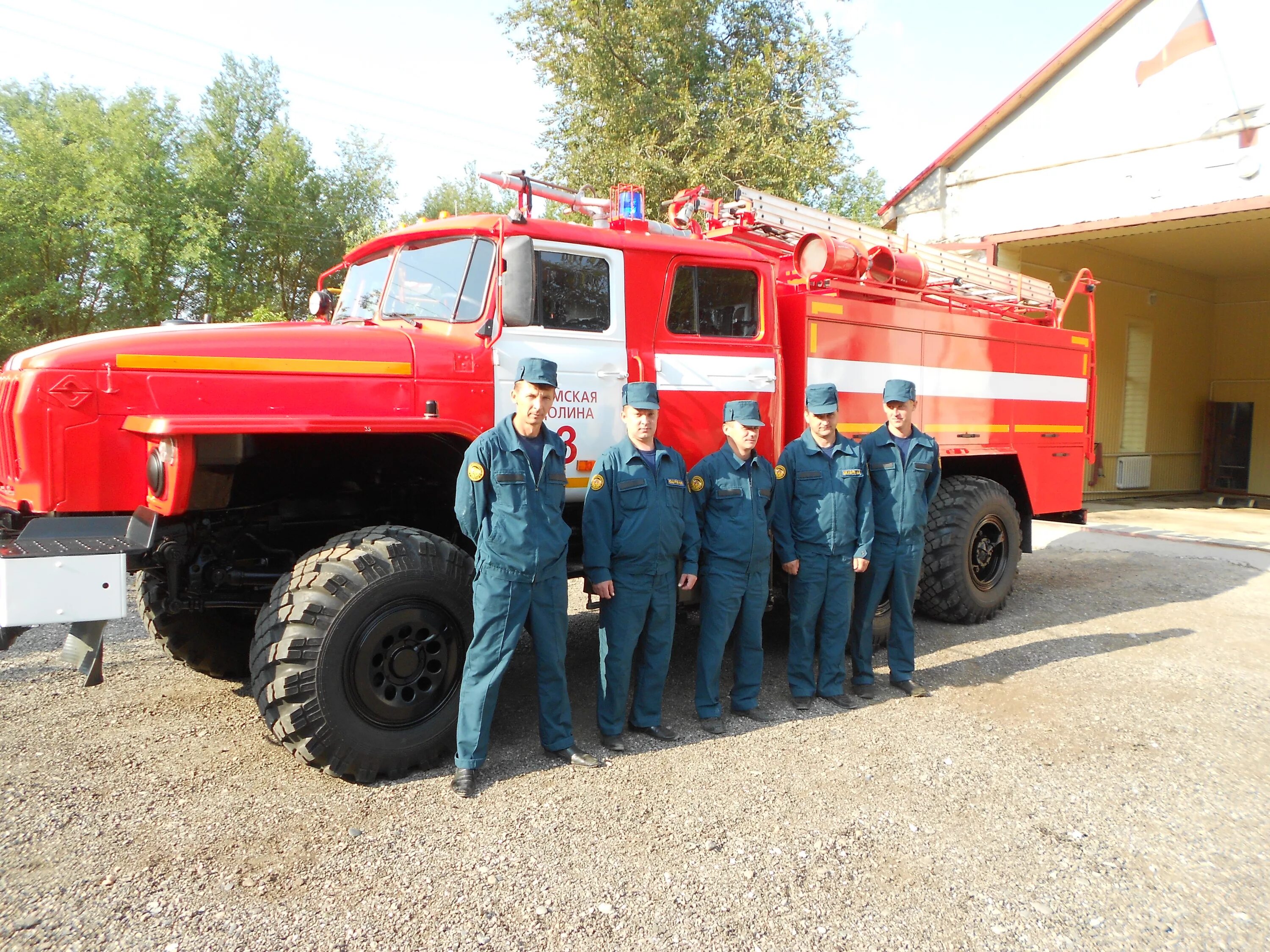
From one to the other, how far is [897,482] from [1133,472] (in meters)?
15.5

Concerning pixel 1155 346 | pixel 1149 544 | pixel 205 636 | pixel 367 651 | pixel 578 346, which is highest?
pixel 1155 346

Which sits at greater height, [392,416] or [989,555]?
[392,416]

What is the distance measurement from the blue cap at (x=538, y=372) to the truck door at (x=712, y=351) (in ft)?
3.26

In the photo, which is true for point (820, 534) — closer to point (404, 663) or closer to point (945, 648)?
point (945, 648)

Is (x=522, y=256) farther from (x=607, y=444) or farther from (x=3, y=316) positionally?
(x=3, y=316)

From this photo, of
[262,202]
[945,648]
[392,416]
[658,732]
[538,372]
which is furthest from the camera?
[262,202]

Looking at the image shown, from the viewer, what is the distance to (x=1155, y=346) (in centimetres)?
1752

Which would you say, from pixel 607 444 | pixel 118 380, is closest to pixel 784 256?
pixel 607 444

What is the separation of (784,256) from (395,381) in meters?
3.01

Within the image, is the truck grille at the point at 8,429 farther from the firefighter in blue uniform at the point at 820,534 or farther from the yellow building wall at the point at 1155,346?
the yellow building wall at the point at 1155,346

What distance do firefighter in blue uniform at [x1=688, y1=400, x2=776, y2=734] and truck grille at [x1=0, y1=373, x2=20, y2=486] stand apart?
9.49 ft

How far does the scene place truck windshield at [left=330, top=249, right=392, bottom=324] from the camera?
176 inches

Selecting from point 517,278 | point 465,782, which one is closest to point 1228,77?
point 517,278

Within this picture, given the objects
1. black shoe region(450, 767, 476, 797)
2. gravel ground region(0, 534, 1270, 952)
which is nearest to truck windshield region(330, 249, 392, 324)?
gravel ground region(0, 534, 1270, 952)
